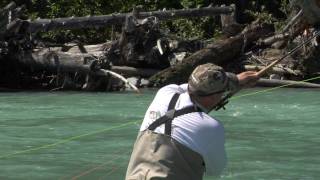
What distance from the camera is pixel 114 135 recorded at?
10930 millimetres

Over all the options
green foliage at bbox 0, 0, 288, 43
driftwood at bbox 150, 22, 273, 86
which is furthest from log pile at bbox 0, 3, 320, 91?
green foliage at bbox 0, 0, 288, 43

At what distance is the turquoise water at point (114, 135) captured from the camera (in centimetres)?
800

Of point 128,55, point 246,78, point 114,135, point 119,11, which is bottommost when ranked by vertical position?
point 128,55

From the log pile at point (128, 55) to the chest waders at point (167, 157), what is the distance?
14749mm

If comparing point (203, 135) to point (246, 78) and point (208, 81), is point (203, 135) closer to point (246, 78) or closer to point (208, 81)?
point (208, 81)

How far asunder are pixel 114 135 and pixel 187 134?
7.67 m

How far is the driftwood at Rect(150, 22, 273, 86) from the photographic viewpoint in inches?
739

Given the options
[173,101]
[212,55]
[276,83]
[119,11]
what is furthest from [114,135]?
[119,11]

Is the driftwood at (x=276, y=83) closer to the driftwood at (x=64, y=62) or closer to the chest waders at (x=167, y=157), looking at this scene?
the driftwood at (x=64, y=62)

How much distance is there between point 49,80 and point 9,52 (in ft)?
4.70

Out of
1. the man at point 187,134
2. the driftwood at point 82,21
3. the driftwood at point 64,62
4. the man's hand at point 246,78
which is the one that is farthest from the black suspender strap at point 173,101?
the driftwood at point 82,21

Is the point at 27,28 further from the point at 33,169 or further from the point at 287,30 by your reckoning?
the point at 33,169

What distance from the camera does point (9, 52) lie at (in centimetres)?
1958

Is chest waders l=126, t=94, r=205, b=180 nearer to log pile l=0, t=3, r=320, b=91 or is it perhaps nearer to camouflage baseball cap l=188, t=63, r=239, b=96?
camouflage baseball cap l=188, t=63, r=239, b=96
